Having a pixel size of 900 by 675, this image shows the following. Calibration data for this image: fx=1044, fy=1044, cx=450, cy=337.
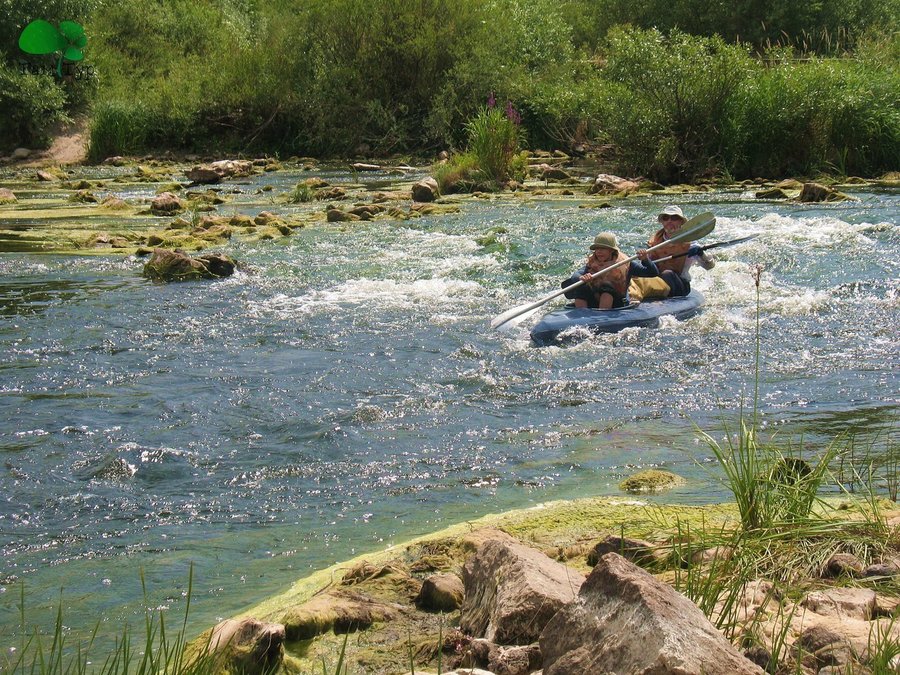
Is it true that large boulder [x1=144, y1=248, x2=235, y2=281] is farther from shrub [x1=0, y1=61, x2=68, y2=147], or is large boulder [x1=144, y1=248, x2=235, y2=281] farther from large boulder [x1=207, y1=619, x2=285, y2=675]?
shrub [x1=0, y1=61, x2=68, y2=147]

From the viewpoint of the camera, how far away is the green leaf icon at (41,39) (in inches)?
902

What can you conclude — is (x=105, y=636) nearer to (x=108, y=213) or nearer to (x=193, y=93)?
(x=108, y=213)

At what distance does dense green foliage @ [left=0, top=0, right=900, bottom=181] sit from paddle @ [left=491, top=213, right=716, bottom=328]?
7.97 m

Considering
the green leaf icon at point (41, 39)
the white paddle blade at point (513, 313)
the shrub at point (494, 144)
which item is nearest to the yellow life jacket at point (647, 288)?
the white paddle blade at point (513, 313)

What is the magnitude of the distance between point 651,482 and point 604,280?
363 cm

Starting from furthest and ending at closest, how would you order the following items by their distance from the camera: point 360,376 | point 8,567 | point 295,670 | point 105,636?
point 360,376
point 8,567
point 105,636
point 295,670

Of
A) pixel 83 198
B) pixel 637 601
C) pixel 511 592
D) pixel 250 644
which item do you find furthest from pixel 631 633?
pixel 83 198

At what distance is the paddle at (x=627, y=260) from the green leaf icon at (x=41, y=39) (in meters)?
18.6

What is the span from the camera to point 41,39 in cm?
2372

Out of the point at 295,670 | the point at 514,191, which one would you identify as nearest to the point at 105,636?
the point at 295,670

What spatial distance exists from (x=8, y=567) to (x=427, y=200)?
38.7 feet

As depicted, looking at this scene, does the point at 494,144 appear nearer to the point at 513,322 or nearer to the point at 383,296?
the point at 383,296

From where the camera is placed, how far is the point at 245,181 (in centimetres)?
1888

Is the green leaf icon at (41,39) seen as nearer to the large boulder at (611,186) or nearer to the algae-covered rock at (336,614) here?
the large boulder at (611,186)
